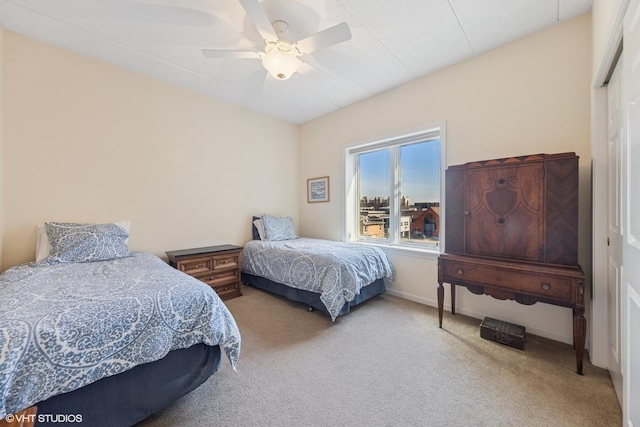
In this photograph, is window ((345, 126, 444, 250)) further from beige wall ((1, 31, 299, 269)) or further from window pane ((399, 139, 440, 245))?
beige wall ((1, 31, 299, 269))

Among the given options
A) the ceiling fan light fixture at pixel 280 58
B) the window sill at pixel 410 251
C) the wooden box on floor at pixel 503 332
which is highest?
the ceiling fan light fixture at pixel 280 58

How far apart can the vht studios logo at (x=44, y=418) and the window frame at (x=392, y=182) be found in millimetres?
3055

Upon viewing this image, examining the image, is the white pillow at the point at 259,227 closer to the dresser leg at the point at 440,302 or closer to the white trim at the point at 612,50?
the dresser leg at the point at 440,302

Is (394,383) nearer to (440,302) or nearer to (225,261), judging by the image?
(440,302)

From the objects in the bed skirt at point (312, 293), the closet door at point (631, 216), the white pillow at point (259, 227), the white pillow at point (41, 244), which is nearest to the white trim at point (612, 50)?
the closet door at point (631, 216)

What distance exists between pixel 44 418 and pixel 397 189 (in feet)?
11.5

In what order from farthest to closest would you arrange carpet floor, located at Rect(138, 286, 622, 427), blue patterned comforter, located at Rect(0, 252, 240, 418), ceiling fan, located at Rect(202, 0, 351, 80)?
ceiling fan, located at Rect(202, 0, 351, 80) < carpet floor, located at Rect(138, 286, 622, 427) < blue patterned comforter, located at Rect(0, 252, 240, 418)

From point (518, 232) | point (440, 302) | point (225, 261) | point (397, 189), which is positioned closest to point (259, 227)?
point (225, 261)

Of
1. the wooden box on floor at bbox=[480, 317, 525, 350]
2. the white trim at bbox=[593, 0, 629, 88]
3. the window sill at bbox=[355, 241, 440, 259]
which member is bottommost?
the wooden box on floor at bbox=[480, 317, 525, 350]

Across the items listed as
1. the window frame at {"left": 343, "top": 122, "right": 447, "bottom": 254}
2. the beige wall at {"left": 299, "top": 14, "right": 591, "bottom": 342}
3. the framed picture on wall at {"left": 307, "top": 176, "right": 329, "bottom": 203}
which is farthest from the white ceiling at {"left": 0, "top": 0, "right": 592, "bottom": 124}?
the framed picture on wall at {"left": 307, "top": 176, "right": 329, "bottom": 203}

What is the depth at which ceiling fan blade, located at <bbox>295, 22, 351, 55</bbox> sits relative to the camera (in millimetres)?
1751

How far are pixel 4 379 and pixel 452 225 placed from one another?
294cm

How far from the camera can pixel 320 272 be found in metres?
2.64

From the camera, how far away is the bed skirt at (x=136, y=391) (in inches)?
45.9
